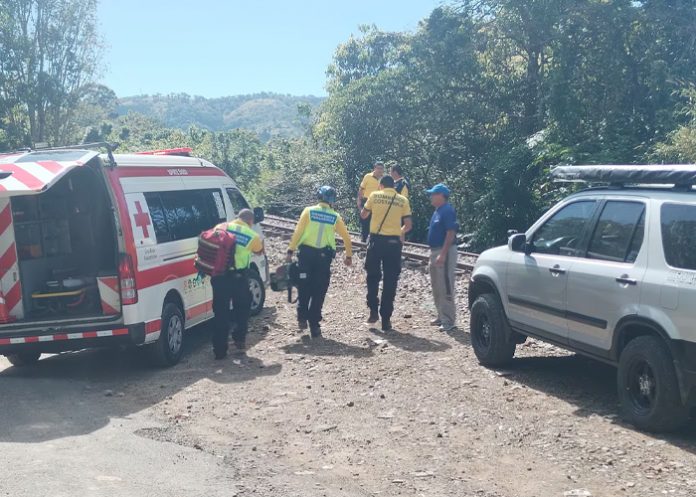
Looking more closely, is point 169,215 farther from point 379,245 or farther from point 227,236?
point 379,245

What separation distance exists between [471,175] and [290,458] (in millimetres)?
17838

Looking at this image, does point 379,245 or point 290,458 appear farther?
point 379,245

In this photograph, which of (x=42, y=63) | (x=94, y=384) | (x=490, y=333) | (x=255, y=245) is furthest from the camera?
(x=42, y=63)

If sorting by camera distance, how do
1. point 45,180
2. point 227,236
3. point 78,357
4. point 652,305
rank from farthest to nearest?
point 78,357
point 227,236
point 45,180
point 652,305

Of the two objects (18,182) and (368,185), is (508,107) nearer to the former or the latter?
(368,185)

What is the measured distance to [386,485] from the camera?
548 centimetres

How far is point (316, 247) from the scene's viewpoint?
1030cm

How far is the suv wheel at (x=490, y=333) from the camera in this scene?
8352 mm

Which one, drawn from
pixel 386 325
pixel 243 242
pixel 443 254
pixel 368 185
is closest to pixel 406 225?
pixel 443 254

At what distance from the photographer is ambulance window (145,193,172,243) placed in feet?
30.2

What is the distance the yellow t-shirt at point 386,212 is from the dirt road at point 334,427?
135cm

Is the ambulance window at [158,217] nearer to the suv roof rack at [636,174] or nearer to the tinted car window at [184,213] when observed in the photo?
the tinted car window at [184,213]

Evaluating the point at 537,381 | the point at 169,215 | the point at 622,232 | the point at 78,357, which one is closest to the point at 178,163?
the point at 169,215

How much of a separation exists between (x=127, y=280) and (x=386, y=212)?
Answer: 3.41 m
